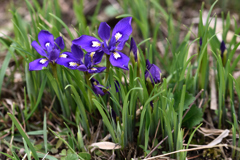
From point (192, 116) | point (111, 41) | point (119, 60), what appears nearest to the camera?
point (119, 60)

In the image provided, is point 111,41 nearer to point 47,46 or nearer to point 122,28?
point 122,28

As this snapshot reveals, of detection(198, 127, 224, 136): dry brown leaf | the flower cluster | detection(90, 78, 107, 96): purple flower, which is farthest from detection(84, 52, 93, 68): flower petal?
detection(198, 127, 224, 136): dry brown leaf

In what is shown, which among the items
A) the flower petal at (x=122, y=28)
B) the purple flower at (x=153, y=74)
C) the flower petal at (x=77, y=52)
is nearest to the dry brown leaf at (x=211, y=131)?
the purple flower at (x=153, y=74)

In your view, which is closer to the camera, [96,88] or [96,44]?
[96,44]

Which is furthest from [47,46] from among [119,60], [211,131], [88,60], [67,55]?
[211,131]

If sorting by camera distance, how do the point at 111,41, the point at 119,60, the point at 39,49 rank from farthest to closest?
the point at 39,49 < the point at 111,41 < the point at 119,60

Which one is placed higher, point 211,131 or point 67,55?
point 67,55

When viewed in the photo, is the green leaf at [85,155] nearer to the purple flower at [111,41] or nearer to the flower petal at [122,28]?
the purple flower at [111,41]
